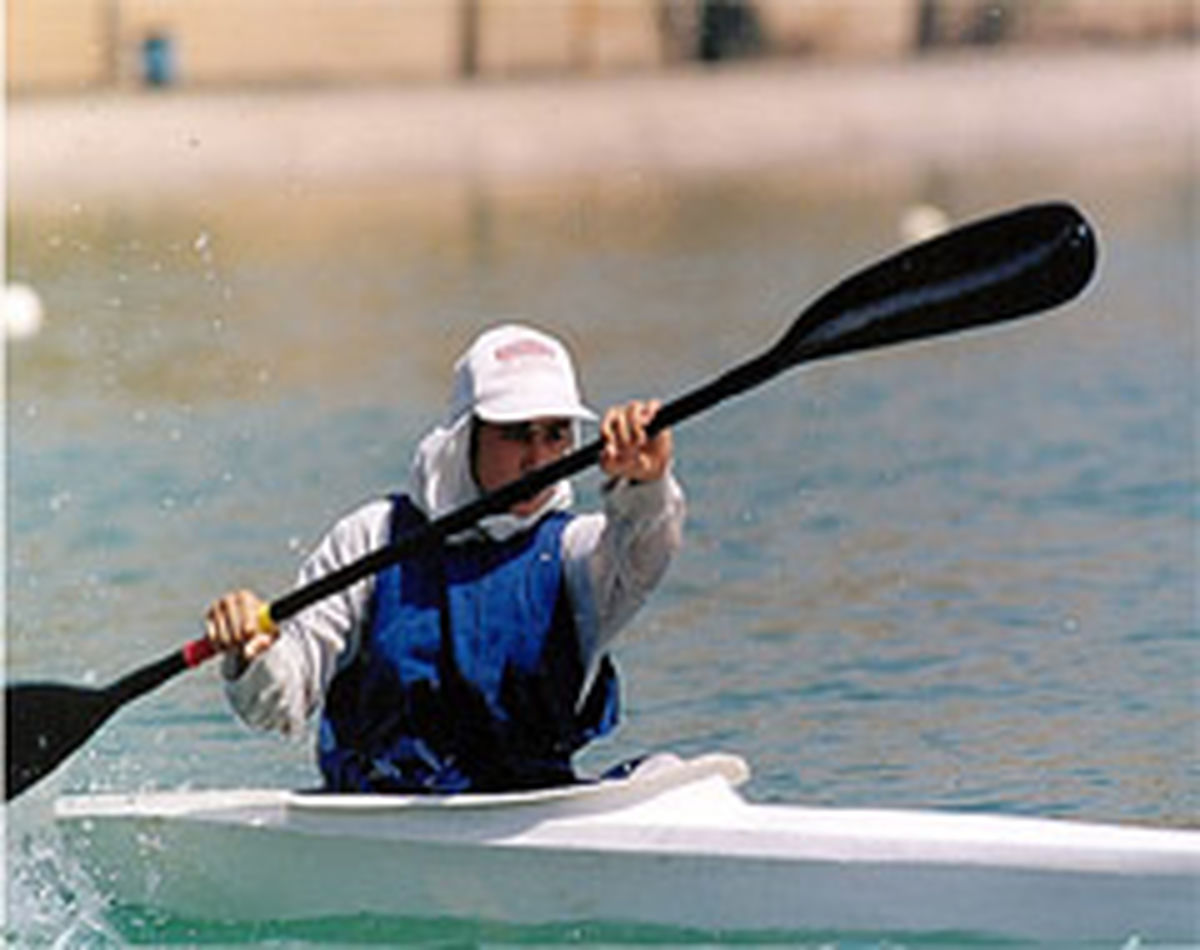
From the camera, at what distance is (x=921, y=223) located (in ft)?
69.1

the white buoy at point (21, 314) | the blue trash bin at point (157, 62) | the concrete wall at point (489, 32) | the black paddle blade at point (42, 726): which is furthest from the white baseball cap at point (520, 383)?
the concrete wall at point (489, 32)

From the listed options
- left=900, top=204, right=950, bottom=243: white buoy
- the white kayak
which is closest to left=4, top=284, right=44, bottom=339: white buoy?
left=900, top=204, right=950, bottom=243: white buoy

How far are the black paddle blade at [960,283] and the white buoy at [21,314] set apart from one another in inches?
419

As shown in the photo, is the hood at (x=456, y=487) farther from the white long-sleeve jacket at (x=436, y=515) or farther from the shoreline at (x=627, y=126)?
the shoreline at (x=627, y=126)

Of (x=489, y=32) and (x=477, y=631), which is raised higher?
(x=477, y=631)

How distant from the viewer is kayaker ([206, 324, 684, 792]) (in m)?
6.26

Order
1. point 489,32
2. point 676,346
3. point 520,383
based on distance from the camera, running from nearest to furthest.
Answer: point 520,383
point 676,346
point 489,32

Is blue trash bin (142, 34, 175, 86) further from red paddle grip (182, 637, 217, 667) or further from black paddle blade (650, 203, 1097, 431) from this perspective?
red paddle grip (182, 637, 217, 667)

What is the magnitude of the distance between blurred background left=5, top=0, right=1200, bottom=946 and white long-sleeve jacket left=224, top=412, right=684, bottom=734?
605 mm

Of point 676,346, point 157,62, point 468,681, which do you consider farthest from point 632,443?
point 157,62

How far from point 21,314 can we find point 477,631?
1110 cm

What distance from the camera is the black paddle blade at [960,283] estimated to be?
6.55 meters

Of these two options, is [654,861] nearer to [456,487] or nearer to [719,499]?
[456,487]

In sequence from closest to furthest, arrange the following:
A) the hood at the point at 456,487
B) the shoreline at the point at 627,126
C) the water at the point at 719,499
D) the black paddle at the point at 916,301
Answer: the hood at the point at 456,487
the black paddle at the point at 916,301
the water at the point at 719,499
the shoreline at the point at 627,126
